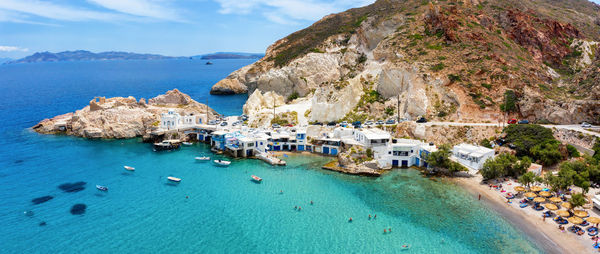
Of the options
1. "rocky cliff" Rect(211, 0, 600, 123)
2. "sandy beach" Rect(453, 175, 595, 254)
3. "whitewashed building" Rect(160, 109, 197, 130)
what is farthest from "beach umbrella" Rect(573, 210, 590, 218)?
"whitewashed building" Rect(160, 109, 197, 130)

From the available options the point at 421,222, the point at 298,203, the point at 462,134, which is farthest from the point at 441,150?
the point at 298,203

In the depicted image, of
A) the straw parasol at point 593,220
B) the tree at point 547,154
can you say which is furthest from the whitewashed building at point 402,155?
the straw parasol at point 593,220

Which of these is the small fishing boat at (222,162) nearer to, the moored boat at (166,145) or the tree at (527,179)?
the moored boat at (166,145)

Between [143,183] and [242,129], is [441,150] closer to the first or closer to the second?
[242,129]

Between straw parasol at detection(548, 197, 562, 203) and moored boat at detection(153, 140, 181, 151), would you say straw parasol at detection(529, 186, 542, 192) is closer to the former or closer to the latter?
straw parasol at detection(548, 197, 562, 203)

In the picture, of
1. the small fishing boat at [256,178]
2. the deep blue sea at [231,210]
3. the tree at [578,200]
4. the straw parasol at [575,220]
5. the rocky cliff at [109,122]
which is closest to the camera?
the deep blue sea at [231,210]

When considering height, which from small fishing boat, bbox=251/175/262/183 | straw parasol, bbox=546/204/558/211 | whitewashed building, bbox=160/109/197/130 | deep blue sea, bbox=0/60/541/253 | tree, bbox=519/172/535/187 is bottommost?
deep blue sea, bbox=0/60/541/253
